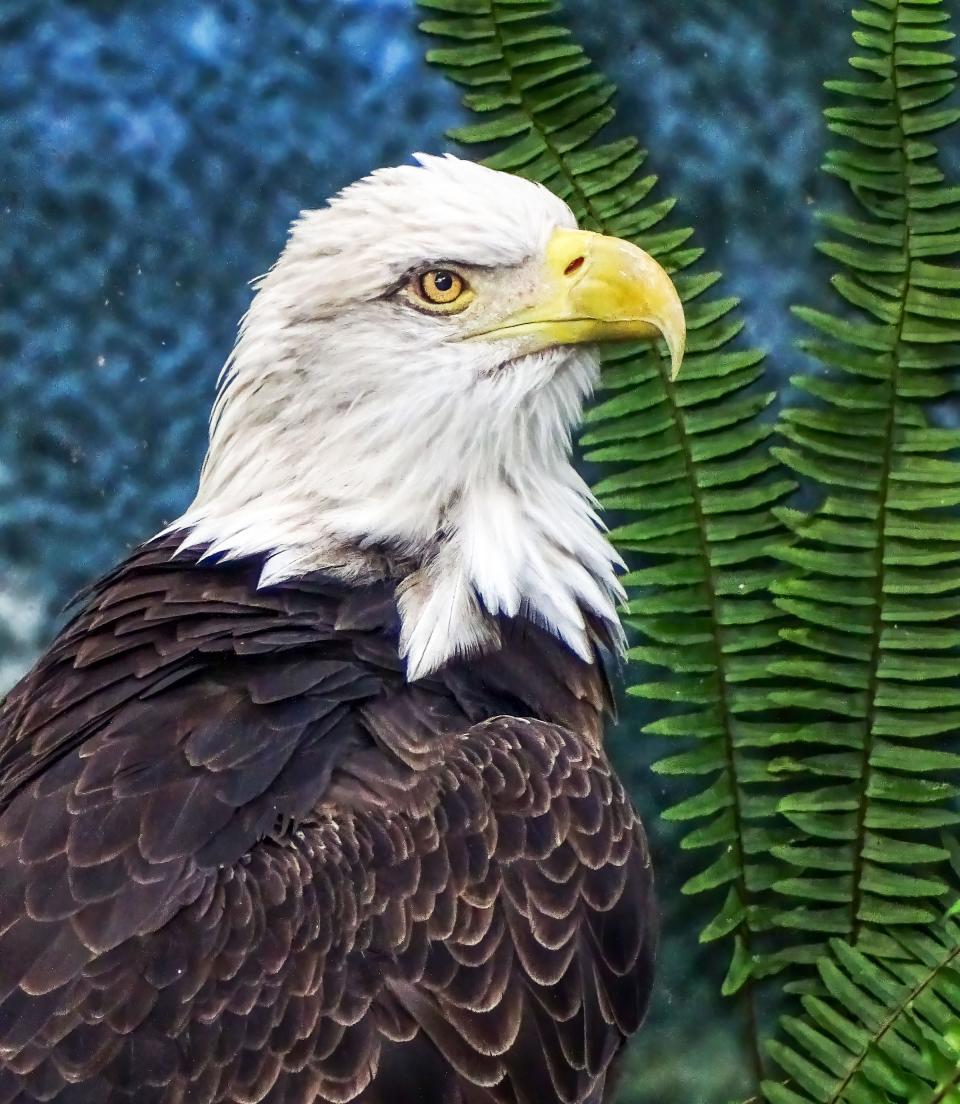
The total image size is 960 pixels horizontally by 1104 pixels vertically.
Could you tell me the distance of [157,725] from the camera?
2.14 m

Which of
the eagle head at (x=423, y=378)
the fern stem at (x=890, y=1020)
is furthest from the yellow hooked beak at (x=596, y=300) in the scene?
the fern stem at (x=890, y=1020)

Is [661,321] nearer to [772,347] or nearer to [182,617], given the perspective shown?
[182,617]

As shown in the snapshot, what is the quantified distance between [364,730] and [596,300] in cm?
88

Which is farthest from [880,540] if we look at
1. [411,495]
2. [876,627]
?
[411,495]

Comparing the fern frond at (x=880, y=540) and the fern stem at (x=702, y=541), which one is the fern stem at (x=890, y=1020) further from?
the fern stem at (x=702, y=541)

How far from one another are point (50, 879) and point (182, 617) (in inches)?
21.0

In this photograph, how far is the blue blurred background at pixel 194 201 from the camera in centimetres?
365

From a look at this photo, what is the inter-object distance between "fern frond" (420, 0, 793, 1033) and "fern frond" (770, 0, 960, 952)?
0.10m

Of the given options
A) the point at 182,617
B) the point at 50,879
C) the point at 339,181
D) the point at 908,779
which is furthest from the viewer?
the point at 339,181

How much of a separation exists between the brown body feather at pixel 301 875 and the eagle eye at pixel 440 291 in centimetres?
53

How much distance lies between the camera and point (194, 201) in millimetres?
3674

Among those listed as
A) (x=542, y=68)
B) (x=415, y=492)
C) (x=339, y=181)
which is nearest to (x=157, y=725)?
(x=415, y=492)

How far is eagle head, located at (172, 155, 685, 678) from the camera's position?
2357mm

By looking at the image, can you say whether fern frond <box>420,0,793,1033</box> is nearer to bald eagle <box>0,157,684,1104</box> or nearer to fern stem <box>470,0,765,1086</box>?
fern stem <box>470,0,765,1086</box>
